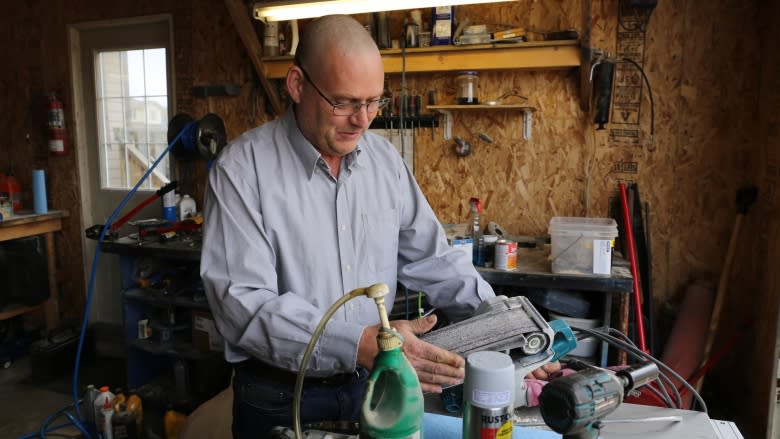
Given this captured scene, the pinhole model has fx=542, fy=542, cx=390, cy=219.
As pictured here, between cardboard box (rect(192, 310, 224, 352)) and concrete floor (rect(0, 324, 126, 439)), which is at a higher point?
cardboard box (rect(192, 310, 224, 352))

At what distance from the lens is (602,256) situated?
2.39m

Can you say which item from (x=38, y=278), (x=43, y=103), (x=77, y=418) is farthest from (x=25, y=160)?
(x=77, y=418)

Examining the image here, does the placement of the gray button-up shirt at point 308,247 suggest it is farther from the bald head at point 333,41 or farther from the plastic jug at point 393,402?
the plastic jug at point 393,402

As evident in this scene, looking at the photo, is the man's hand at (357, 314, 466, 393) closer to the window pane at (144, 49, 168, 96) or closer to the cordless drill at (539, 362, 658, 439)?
the cordless drill at (539, 362, 658, 439)

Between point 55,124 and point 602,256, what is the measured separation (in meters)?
3.78

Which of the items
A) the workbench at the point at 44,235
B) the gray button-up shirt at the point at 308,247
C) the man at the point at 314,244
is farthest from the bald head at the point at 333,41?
the workbench at the point at 44,235

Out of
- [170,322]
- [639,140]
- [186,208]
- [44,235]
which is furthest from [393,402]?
[44,235]

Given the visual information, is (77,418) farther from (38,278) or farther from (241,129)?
(241,129)

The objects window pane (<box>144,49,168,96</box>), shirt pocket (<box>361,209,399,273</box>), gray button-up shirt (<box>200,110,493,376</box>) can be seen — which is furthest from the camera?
window pane (<box>144,49,168,96</box>)

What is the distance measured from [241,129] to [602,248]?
2384 mm

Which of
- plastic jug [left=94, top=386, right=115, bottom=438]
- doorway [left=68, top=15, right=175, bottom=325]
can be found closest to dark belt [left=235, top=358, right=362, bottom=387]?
plastic jug [left=94, top=386, right=115, bottom=438]

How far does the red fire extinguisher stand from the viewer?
3.91 metres

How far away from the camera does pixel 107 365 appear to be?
3779 millimetres

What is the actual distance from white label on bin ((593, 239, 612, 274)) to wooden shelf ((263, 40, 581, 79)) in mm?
961
